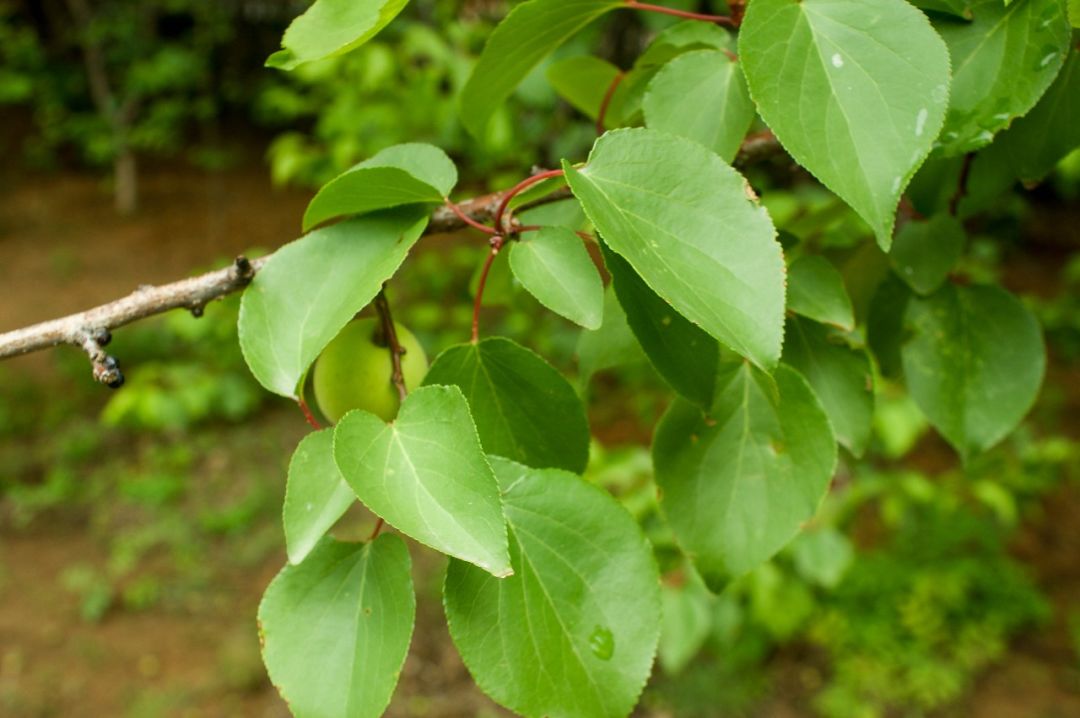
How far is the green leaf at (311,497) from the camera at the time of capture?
0.47 metres

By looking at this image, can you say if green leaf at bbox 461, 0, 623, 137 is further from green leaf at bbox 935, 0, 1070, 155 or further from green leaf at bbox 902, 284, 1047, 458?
green leaf at bbox 902, 284, 1047, 458

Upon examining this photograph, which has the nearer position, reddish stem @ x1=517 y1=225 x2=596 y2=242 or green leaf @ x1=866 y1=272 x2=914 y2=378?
reddish stem @ x1=517 y1=225 x2=596 y2=242

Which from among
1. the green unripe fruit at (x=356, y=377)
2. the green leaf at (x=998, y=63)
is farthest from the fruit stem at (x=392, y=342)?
the green leaf at (x=998, y=63)

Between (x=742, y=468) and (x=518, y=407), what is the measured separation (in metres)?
0.15

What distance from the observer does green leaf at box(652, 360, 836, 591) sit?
0.55 m

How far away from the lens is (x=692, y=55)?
57 centimetres

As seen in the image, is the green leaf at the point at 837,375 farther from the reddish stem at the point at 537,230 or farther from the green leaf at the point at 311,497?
the green leaf at the point at 311,497

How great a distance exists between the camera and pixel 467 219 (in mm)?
567

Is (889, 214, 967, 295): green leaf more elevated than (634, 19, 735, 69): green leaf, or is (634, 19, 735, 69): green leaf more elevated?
(634, 19, 735, 69): green leaf

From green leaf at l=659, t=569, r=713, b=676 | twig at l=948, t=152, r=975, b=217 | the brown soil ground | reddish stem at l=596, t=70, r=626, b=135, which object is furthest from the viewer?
the brown soil ground

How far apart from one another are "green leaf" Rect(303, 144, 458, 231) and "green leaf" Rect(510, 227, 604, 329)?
7 cm

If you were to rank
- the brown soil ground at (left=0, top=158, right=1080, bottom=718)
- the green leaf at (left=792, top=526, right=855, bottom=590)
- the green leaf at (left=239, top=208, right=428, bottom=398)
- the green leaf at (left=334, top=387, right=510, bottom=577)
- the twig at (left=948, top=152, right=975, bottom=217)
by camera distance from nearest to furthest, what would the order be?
the green leaf at (left=334, top=387, right=510, bottom=577), the green leaf at (left=239, top=208, right=428, bottom=398), the twig at (left=948, top=152, right=975, bottom=217), the green leaf at (left=792, top=526, right=855, bottom=590), the brown soil ground at (left=0, top=158, right=1080, bottom=718)

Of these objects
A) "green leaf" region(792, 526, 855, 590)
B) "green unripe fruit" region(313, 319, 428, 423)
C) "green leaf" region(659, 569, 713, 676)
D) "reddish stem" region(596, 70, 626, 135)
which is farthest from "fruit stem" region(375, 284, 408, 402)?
"green leaf" region(792, 526, 855, 590)

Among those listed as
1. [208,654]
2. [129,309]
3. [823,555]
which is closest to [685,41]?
[129,309]
